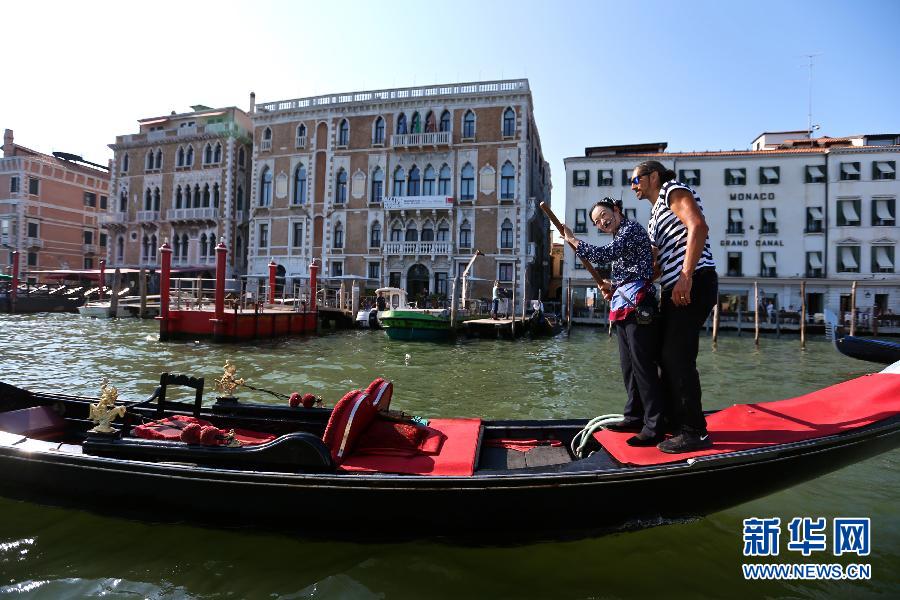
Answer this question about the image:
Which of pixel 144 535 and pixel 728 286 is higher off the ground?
pixel 728 286

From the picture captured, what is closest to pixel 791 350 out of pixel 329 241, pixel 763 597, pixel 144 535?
pixel 763 597

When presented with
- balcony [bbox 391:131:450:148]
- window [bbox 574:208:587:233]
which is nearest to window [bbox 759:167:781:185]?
window [bbox 574:208:587:233]

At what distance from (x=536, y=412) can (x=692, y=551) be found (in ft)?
11.3

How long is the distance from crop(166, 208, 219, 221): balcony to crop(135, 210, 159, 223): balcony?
3.72 ft

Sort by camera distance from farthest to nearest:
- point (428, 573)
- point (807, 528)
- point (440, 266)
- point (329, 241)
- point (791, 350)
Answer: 1. point (329, 241)
2. point (440, 266)
3. point (791, 350)
4. point (807, 528)
5. point (428, 573)

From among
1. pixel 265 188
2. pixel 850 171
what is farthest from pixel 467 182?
pixel 850 171

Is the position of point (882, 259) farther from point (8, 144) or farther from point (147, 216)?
point (8, 144)

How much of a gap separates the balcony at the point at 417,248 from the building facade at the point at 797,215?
262 inches

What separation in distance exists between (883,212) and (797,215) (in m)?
3.82

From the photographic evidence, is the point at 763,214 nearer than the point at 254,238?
Yes

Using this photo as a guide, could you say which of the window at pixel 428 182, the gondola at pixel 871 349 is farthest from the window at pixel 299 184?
the gondola at pixel 871 349

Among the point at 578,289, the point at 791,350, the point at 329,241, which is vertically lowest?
the point at 791,350

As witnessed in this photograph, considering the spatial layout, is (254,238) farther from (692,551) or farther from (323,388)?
(692,551)

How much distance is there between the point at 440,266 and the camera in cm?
2558
